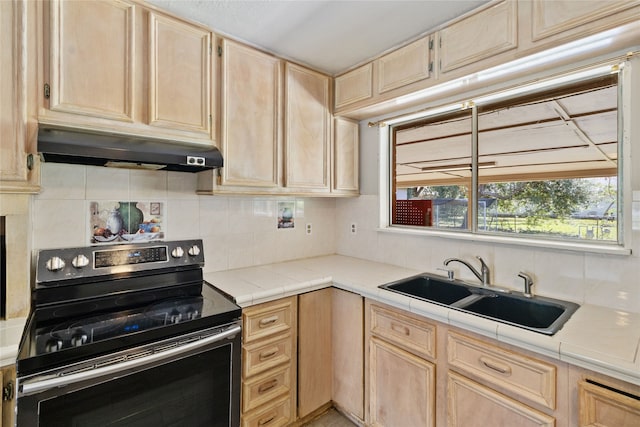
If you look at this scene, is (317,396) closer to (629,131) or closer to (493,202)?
(493,202)

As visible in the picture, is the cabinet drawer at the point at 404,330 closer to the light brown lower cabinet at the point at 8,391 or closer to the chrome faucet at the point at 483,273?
the chrome faucet at the point at 483,273

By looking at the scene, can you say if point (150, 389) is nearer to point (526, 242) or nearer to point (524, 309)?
point (524, 309)

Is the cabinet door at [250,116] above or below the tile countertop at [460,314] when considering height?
above

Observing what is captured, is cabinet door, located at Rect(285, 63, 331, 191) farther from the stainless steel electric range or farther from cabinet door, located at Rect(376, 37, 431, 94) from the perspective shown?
the stainless steel electric range

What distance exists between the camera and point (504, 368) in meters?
1.22

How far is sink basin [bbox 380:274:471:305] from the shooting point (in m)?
1.84

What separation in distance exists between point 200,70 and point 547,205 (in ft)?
6.65

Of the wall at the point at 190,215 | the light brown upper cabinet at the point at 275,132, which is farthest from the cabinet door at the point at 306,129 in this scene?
the wall at the point at 190,215

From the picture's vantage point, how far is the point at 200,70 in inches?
66.7

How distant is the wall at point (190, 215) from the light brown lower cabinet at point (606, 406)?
72.0 inches

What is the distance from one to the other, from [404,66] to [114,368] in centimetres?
203

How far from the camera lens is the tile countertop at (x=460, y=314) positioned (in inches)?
40.2

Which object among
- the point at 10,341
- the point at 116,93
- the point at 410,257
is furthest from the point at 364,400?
the point at 116,93

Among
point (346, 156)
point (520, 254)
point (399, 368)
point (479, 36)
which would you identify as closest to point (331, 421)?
point (399, 368)
